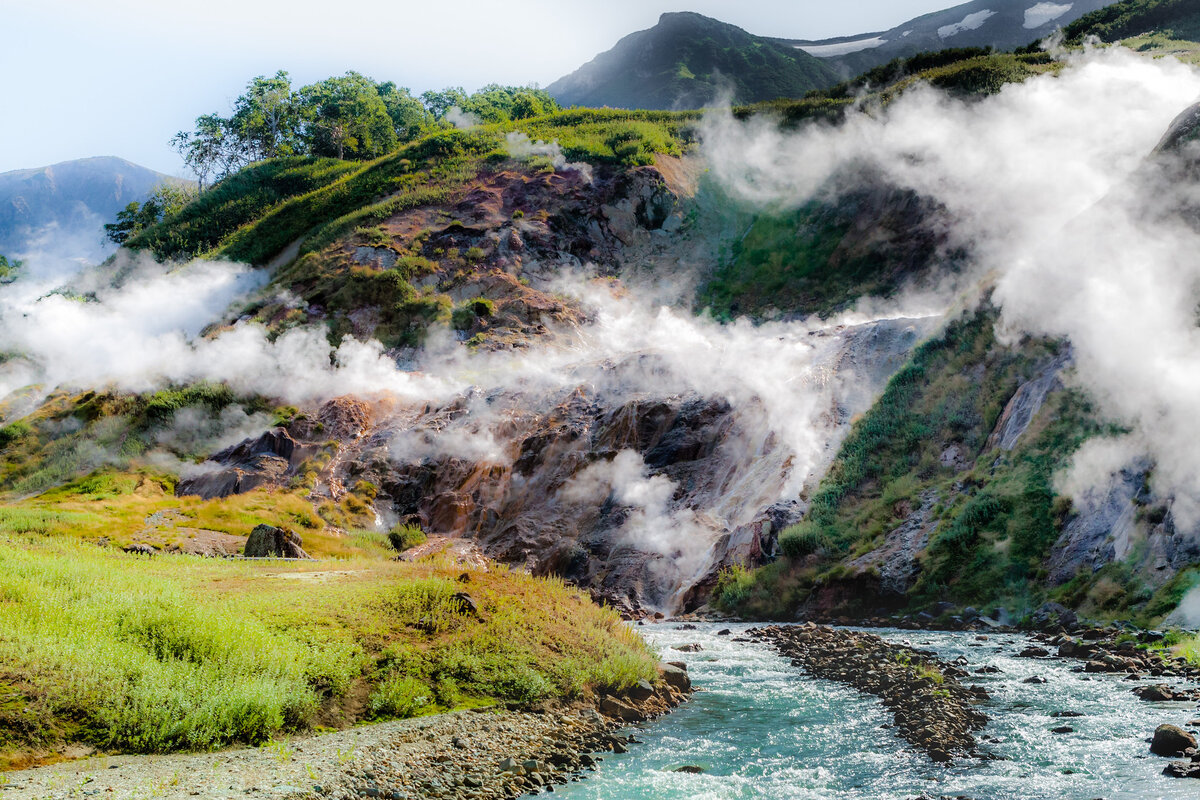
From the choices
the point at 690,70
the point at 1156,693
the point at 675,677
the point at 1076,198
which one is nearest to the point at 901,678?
the point at 1156,693

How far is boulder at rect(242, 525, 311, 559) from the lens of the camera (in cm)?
2723

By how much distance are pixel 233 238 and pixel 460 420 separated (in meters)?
38.4

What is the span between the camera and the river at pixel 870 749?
33.5 ft

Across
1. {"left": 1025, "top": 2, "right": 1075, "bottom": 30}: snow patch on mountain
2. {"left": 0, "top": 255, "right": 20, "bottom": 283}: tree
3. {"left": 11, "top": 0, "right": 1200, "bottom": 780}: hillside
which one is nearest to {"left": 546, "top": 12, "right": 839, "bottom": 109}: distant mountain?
{"left": 1025, "top": 2, "right": 1075, "bottom": 30}: snow patch on mountain

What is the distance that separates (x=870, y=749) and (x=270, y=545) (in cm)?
2081

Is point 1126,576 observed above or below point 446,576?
below

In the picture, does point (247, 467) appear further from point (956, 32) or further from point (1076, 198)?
point (956, 32)

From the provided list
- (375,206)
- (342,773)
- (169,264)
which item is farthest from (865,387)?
(169,264)

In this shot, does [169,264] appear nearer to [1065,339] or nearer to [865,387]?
[865,387]

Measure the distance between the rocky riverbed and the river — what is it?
1.98ft

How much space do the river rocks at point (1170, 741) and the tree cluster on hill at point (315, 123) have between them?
92712mm

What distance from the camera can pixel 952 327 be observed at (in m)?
33.2

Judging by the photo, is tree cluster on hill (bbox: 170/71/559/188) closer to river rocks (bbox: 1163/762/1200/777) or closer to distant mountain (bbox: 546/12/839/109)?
distant mountain (bbox: 546/12/839/109)

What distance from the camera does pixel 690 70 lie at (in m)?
156
